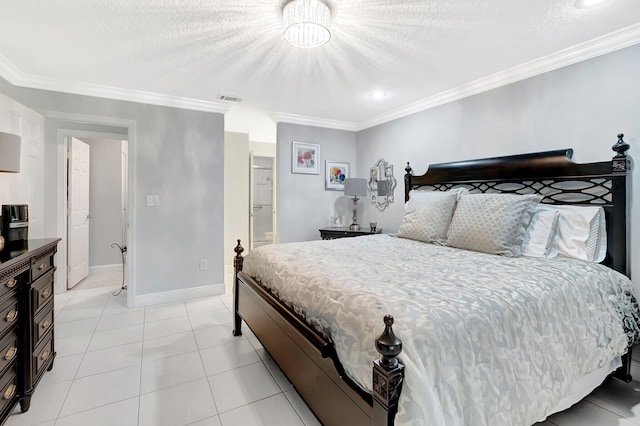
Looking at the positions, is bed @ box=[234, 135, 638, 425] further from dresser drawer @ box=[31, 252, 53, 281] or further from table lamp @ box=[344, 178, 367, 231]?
table lamp @ box=[344, 178, 367, 231]

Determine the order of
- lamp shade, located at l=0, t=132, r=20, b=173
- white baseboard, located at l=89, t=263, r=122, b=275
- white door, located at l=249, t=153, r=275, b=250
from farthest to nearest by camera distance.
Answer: white door, located at l=249, t=153, r=275, b=250 → white baseboard, located at l=89, t=263, r=122, b=275 → lamp shade, located at l=0, t=132, r=20, b=173

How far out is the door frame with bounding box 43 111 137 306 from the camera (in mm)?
3182

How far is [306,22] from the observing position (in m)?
1.78

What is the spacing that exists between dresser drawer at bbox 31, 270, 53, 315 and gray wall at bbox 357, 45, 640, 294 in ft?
11.7

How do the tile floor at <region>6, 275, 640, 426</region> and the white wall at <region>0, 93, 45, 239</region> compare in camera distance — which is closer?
the tile floor at <region>6, 275, 640, 426</region>

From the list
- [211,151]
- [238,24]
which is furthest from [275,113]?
[238,24]

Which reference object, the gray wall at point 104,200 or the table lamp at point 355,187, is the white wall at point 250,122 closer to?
the table lamp at point 355,187

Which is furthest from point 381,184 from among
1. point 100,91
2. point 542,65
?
point 100,91

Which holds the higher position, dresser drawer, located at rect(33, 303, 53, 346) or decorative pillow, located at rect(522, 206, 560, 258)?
decorative pillow, located at rect(522, 206, 560, 258)

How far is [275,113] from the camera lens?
13.3 ft

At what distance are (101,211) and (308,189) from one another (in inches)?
135

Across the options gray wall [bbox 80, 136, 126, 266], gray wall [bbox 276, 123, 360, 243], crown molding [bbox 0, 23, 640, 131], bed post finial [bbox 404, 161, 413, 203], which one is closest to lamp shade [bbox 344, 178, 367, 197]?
gray wall [bbox 276, 123, 360, 243]

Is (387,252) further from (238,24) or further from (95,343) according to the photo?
(95,343)

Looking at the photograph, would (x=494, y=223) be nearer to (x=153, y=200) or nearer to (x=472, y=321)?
(x=472, y=321)
